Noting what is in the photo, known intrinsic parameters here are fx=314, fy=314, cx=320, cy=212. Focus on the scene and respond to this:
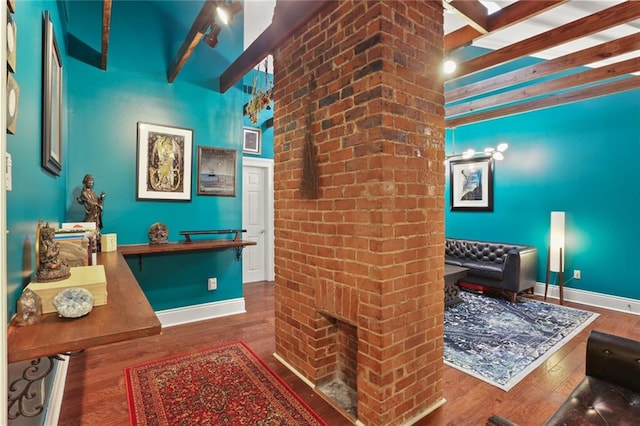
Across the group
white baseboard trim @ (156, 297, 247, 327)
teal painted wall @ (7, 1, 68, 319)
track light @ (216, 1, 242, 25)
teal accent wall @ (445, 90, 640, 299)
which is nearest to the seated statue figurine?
teal painted wall @ (7, 1, 68, 319)

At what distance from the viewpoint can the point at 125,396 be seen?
208 centimetres

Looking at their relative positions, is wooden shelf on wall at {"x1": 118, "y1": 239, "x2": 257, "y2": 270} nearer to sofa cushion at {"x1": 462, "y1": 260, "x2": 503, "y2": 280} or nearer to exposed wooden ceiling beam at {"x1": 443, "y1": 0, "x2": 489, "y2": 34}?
exposed wooden ceiling beam at {"x1": 443, "y1": 0, "x2": 489, "y2": 34}

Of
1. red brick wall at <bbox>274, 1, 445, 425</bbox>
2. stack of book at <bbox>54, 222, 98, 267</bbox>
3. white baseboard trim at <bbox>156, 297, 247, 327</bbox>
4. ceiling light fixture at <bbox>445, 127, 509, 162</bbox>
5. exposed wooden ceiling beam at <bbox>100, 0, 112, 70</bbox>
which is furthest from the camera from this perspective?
ceiling light fixture at <bbox>445, 127, 509, 162</bbox>

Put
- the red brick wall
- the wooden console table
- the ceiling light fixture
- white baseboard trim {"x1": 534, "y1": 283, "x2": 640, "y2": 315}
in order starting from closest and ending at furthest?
the wooden console table
the red brick wall
white baseboard trim {"x1": 534, "y1": 283, "x2": 640, "y2": 315}
the ceiling light fixture

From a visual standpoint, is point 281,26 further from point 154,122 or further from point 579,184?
point 579,184

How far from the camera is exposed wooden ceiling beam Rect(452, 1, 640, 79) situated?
89.8 inches

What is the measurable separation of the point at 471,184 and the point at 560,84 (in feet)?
6.90

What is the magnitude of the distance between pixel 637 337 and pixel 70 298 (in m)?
4.56

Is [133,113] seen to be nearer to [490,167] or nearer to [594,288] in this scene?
[490,167]

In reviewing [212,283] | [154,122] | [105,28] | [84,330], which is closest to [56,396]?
[84,330]

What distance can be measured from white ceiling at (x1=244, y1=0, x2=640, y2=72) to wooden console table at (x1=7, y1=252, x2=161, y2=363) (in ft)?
9.32

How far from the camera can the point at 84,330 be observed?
1.02 m

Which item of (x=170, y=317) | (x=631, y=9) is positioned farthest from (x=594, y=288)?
(x=170, y=317)

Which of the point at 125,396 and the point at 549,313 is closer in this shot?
the point at 125,396
